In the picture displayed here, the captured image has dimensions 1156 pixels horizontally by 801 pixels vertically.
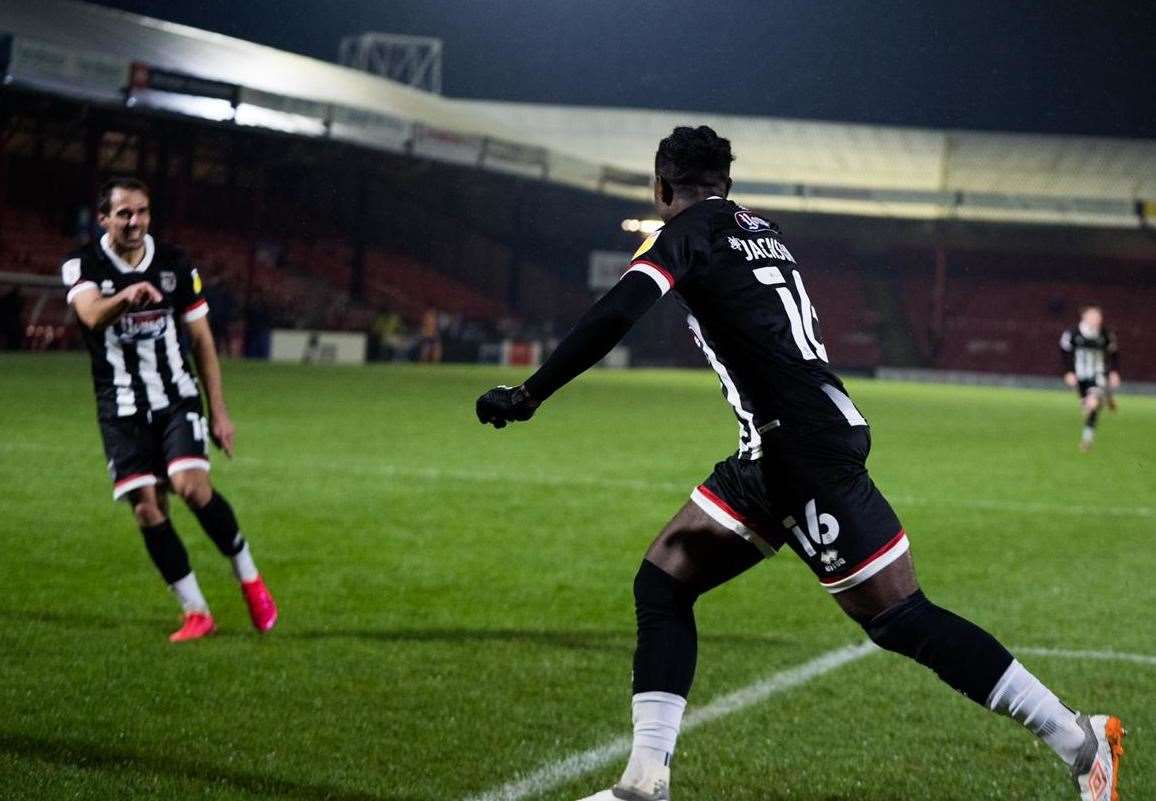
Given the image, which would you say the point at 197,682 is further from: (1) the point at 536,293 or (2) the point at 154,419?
(1) the point at 536,293

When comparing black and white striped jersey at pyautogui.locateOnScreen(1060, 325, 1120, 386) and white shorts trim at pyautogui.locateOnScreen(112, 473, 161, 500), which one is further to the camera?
black and white striped jersey at pyautogui.locateOnScreen(1060, 325, 1120, 386)

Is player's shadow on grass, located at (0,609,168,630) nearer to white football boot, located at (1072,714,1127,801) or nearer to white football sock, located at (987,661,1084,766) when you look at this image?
white football sock, located at (987,661,1084,766)

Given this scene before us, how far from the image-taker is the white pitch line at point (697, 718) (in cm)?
439

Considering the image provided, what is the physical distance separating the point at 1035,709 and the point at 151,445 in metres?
4.08

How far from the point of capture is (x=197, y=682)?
5.66 metres

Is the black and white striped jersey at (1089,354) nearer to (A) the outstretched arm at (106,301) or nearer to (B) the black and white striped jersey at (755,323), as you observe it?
(A) the outstretched arm at (106,301)

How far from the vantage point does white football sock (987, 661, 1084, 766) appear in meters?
3.92

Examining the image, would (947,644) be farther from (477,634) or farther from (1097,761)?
(477,634)

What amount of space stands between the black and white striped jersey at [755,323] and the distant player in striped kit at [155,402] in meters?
3.19

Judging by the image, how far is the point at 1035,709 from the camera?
3930mm

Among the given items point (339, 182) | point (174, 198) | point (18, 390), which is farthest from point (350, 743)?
point (339, 182)

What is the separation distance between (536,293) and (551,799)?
5233cm

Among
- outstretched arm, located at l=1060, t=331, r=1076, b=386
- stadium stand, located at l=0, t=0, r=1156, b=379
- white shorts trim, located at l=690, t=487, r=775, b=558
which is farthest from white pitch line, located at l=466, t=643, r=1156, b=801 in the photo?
stadium stand, located at l=0, t=0, r=1156, b=379

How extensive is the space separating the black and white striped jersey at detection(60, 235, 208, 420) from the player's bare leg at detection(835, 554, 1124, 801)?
12.0 ft
